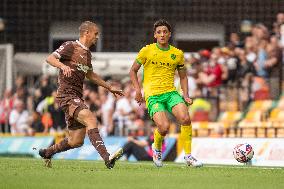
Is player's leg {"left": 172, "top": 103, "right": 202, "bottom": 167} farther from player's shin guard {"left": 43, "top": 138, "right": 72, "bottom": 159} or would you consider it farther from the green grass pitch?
player's shin guard {"left": 43, "top": 138, "right": 72, "bottom": 159}

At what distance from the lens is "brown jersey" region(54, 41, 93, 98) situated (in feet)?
52.2

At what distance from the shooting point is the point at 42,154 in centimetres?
1658

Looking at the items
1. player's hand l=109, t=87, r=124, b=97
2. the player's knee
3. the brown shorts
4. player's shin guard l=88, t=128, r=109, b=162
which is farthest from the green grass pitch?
the player's knee

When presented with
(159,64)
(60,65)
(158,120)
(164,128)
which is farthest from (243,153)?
(60,65)

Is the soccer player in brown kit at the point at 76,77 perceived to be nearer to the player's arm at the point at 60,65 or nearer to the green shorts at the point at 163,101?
the player's arm at the point at 60,65

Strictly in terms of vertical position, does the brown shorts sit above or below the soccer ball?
above

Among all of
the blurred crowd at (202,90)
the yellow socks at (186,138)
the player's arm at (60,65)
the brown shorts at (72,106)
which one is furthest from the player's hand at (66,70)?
the blurred crowd at (202,90)

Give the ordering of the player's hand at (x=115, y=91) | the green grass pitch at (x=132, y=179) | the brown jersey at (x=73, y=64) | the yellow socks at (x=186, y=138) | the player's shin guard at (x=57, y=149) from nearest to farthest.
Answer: the green grass pitch at (x=132, y=179)
the player's hand at (x=115, y=91)
the brown jersey at (x=73, y=64)
the player's shin guard at (x=57, y=149)
the yellow socks at (x=186, y=138)

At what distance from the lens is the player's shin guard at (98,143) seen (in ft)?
49.7

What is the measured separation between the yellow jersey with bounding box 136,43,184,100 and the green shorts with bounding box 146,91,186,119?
70 mm

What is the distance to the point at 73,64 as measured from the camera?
627 inches

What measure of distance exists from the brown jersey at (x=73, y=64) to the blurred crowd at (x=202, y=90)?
911 centimetres

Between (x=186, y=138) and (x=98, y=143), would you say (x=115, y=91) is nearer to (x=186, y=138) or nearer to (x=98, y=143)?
(x=98, y=143)

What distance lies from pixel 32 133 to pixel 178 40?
9.07 metres
